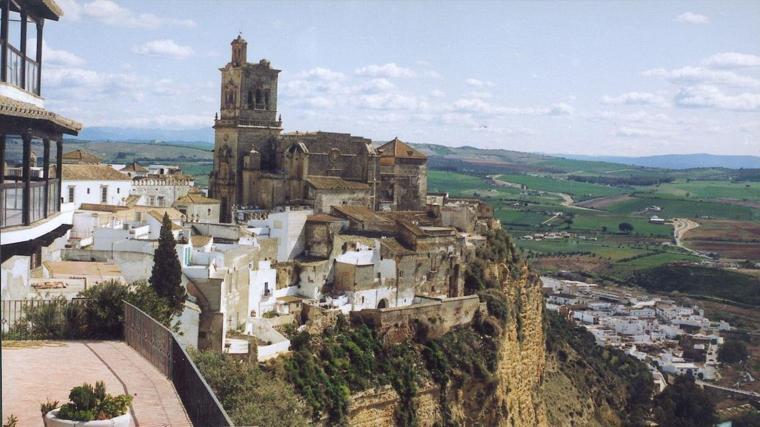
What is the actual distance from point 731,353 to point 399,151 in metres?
51.1

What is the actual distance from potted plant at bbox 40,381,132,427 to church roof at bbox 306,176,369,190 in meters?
33.3

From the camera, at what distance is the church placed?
1750 inches

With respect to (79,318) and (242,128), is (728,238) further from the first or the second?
(79,318)

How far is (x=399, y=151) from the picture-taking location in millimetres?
50562

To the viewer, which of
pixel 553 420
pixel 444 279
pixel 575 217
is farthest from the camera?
pixel 575 217

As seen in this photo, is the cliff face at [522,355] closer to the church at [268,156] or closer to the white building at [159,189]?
the church at [268,156]

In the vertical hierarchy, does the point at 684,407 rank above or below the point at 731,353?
above

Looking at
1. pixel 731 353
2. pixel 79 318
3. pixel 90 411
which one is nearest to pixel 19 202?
pixel 90 411

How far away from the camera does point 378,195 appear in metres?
48.4

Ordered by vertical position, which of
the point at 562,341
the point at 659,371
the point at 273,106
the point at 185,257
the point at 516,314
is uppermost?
the point at 273,106

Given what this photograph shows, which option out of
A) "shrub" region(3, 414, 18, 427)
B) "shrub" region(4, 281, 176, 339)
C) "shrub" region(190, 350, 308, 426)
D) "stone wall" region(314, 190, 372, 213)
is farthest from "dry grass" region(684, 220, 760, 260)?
"shrub" region(3, 414, 18, 427)

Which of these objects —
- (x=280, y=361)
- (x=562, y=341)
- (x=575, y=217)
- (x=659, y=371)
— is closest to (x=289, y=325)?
(x=280, y=361)

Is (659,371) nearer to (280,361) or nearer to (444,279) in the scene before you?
(444,279)

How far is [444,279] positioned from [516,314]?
6.31 meters
